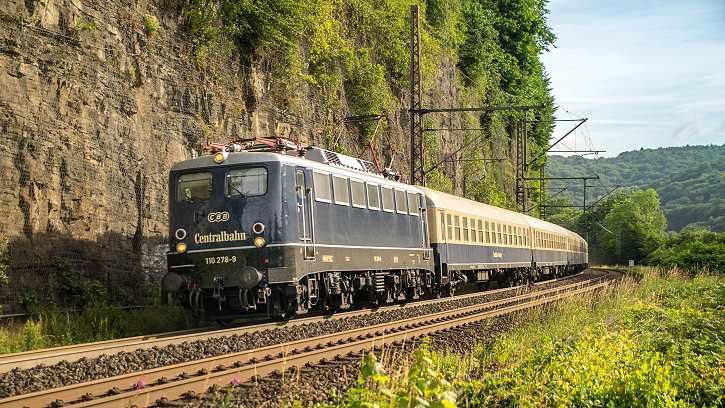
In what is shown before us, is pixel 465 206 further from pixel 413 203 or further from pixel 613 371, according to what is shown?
pixel 613 371

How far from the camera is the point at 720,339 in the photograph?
11.8m

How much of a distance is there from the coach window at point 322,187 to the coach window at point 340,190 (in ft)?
0.84

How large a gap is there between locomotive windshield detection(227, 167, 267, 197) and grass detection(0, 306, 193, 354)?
2.89 m

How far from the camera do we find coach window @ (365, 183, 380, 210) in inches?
767

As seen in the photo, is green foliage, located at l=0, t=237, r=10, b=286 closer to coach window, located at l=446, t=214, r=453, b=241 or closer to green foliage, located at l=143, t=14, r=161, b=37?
green foliage, located at l=143, t=14, r=161, b=37

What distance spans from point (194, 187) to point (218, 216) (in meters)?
0.85

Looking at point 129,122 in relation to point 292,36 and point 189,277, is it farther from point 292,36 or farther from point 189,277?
point 292,36

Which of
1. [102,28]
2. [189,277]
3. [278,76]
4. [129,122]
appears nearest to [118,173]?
[129,122]

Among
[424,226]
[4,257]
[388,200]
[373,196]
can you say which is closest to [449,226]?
[424,226]

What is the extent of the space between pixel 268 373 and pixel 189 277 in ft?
18.4

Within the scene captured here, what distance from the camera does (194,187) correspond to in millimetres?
15930

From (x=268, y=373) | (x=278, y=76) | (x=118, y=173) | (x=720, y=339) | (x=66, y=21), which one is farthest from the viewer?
(x=278, y=76)

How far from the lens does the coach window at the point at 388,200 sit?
20.5m

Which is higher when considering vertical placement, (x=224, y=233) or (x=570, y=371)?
(x=224, y=233)
